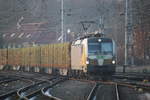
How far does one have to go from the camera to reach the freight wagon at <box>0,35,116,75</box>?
25031 mm

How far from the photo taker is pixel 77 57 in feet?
89.6

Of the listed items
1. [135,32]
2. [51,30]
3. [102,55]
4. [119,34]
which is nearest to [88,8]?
[51,30]

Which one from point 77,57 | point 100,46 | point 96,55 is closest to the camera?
point 96,55

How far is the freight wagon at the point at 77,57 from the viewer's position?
25.0m

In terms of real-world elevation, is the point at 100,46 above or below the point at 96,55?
above

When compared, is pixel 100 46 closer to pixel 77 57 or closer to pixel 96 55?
pixel 96 55

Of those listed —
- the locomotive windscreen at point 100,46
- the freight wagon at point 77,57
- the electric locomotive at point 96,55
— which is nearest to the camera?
the electric locomotive at point 96,55

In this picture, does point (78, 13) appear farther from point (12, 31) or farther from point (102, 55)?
point (102, 55)

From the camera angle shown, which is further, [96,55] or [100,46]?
[100,46]

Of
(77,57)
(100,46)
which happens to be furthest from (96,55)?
(77,57)

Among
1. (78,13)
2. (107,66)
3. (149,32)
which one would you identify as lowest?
(107,66)

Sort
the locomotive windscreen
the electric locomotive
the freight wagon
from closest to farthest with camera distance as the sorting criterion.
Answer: the electric locomotive < the freight wagon < the locomotive windscreen

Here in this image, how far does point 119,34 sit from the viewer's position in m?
57.5

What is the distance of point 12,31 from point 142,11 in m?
46.2
